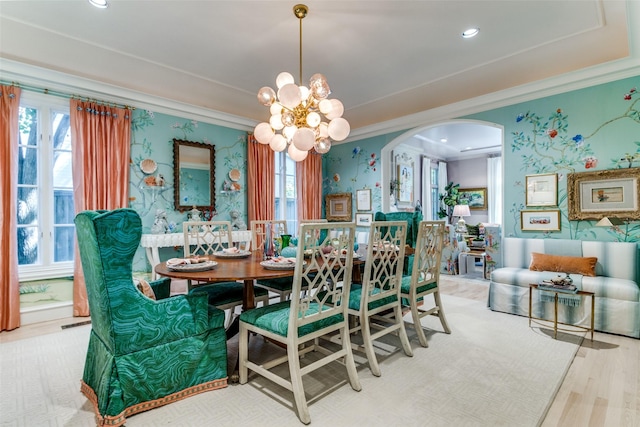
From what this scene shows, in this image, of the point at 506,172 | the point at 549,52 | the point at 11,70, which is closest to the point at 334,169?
the point at 506,172

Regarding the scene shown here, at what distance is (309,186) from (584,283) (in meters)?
4.23

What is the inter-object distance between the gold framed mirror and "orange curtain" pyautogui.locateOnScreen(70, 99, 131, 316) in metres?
0.63

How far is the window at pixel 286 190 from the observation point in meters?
5.70

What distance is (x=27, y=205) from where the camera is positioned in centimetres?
338

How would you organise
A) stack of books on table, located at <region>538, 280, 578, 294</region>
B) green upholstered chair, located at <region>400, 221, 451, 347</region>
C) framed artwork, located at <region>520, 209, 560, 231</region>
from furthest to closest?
framed artwork, located at <region>520, 209, 560, 231</region>, stack of books on table, located at <region>538, 280, 578, 294</region>, green upholstered chair, located at <region>400, 221, 451, 347</region>

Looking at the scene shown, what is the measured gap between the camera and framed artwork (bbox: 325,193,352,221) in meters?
6.07

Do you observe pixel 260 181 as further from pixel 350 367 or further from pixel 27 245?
pixel 350 367

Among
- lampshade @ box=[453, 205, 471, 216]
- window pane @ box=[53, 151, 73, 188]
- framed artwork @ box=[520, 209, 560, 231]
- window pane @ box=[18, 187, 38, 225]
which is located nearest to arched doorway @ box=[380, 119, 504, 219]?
lampshade @ box=[453, 205, 471, 216]

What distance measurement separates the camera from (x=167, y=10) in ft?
8.01

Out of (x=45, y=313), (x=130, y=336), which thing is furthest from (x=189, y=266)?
(x=45, y=313)

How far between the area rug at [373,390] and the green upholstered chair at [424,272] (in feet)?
0.80

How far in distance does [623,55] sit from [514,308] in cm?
282

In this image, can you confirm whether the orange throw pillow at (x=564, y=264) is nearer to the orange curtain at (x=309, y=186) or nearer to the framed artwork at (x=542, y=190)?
the framed artwork at (x=542, y=190)

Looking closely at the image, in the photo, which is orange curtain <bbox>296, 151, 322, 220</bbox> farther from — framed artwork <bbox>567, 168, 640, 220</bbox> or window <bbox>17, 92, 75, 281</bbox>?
framed artwork <bbox>567, 168, 640, 220</bbox>
